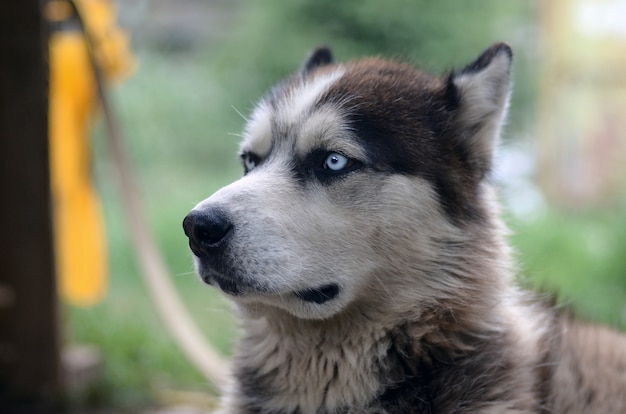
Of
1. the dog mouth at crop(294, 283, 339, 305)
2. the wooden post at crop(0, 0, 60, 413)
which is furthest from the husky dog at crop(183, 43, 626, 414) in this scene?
the wooden post at crop(0, 0, 60, 413)

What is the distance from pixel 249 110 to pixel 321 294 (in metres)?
1.12

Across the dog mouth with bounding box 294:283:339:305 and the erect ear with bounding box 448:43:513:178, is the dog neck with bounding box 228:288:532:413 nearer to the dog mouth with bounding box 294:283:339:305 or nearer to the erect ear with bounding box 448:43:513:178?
the dog mouth with bounding box 294:283:339:305

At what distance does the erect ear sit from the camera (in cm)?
287

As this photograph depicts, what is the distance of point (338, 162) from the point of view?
2734 mm

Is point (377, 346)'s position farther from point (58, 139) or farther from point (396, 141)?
point (58, 139)

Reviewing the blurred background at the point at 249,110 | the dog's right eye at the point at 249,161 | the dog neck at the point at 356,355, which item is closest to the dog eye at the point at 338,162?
the dog's right eye at the point at 249,161

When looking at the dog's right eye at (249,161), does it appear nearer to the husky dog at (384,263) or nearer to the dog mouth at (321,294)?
the husky dog at (384,263)

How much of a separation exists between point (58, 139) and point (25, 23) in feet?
4.56

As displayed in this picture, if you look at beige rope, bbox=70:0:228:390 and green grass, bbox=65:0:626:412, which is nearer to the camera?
beige rope, bbox=70:0:228:390

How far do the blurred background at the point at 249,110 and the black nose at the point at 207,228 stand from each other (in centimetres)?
80

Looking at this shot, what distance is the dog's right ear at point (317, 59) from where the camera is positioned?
3.41 meters

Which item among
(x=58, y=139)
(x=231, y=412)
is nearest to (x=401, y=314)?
(x=231, y=412)

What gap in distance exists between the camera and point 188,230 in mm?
2531

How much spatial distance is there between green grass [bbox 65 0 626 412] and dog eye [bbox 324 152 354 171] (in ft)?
2.54
